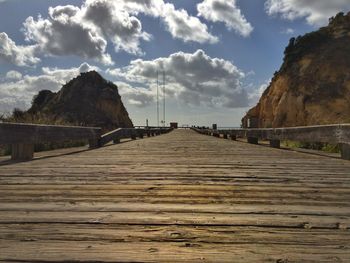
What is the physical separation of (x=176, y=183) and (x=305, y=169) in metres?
2.22

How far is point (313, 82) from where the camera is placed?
131 ft

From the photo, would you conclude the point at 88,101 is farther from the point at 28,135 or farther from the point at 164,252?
the point at 164,252

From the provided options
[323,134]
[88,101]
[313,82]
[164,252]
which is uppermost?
[88,101]

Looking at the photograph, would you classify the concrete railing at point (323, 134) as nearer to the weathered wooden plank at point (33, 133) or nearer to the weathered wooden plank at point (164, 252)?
the weathered wooden plank at point (164, 252)

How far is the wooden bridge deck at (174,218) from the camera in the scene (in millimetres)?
2070

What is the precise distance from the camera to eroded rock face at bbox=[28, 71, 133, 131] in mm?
66562

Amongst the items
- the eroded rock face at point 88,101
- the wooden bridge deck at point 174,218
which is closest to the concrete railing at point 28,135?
the wooden bridge deck at point 174,218

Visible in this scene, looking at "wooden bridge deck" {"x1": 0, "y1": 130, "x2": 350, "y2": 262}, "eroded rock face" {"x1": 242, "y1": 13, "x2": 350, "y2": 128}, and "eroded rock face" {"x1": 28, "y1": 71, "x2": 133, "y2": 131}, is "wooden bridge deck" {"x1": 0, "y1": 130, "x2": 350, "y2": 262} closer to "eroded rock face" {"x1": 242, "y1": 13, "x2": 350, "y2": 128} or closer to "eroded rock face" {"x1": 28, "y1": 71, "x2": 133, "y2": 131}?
"eroded rock face" {"x1": 242, "y1": 13, "x2": 350, "y2": 128}

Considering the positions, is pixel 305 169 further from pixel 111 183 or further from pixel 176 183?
pixel 111 183

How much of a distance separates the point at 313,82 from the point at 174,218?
4015cm

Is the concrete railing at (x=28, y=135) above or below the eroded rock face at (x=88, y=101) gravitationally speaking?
below

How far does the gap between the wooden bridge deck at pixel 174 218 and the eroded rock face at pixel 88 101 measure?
6140cm

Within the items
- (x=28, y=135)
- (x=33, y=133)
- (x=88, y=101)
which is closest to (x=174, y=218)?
(x=28, y=135)

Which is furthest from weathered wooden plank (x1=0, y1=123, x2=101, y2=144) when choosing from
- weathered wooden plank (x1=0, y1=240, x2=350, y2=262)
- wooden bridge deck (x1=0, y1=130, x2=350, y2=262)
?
weathered wooden plank (x1=0, y1=240, x2=350, y2=262)
